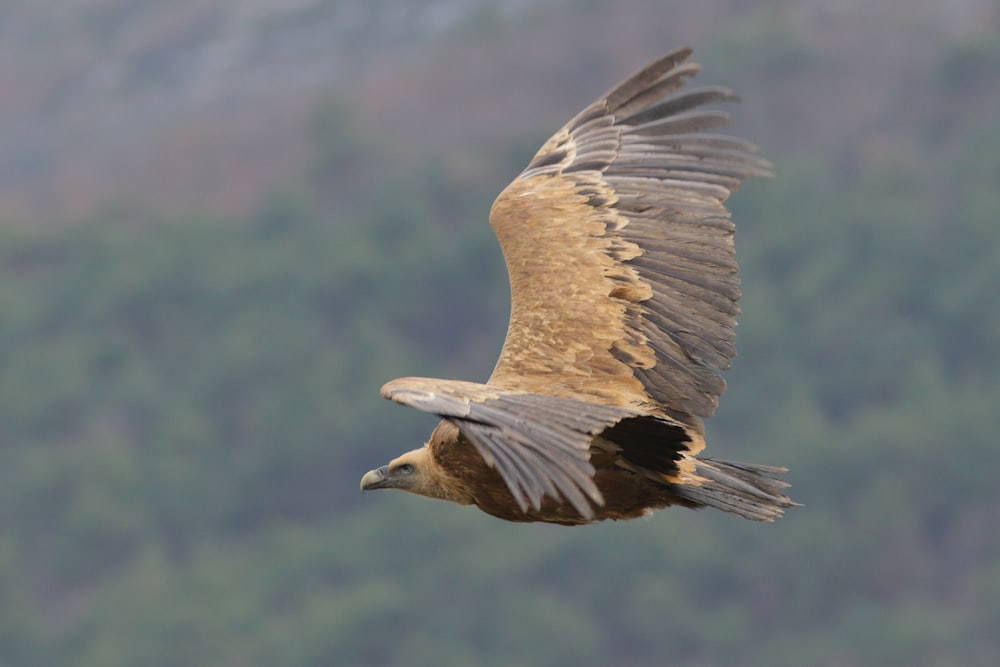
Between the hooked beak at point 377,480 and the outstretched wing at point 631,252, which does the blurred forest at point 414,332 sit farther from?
the hooked beak at point 377,480

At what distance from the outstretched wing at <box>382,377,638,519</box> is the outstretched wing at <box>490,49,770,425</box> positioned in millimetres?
1306

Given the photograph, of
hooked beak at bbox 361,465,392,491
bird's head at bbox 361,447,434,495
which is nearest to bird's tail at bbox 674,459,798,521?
bird's head at bbox 361,447,434,495

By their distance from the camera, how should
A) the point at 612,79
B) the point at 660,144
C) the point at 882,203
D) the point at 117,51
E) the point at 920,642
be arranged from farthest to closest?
the point at 117,51
the point at 882,203
the point at 612,79
the point at 920,642
the point at 660,144

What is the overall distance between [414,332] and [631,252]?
2572 inches

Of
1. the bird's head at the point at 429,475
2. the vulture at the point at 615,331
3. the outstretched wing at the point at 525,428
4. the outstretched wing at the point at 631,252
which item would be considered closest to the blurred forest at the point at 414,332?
the outstretched wing at the point at 631,252

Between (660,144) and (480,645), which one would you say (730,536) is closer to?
(480,645)

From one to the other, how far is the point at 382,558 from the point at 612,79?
1919 cm

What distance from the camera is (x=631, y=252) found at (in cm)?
1121

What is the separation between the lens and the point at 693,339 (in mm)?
10828

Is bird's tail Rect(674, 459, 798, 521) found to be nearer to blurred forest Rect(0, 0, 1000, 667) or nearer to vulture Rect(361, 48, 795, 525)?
vulture Rect(361, 48, 795, 525)

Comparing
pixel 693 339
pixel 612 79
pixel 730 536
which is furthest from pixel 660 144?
pixel 612 79

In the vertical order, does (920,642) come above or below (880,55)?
below

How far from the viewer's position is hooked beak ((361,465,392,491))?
427 inches

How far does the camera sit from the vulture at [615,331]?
9.03 m
